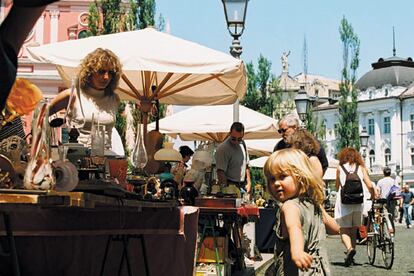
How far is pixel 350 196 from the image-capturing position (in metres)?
11.9

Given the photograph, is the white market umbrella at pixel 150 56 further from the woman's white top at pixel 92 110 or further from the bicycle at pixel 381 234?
the bicycle at pixel 381 234

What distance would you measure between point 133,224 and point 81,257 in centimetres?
52

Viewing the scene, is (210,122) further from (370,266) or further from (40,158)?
(40,158)

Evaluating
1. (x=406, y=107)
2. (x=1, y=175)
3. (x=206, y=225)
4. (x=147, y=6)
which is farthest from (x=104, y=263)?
(x=406, y=107)

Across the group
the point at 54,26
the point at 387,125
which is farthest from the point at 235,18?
the point at 387,125

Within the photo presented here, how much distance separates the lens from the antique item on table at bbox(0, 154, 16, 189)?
349 cm

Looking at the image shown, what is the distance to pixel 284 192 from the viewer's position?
4.35 m

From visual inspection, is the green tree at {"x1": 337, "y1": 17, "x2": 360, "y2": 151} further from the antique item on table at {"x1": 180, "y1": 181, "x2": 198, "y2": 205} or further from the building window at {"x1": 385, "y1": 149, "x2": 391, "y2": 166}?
the antique item on table at {"x1": 180, "y1": 181, "x2": 198, "y2": 205}

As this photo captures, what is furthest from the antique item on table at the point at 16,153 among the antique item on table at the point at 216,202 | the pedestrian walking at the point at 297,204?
the antique item on table at the point at 216,202

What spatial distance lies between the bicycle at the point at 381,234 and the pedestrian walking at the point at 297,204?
26.4 feet

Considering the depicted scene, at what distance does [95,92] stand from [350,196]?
6822mm

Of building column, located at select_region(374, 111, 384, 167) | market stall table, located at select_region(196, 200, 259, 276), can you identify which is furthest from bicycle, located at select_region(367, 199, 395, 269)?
building column, located at select_region(374, 111, 384, 167)

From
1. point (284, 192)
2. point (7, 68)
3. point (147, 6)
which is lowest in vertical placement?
point (284, 192)

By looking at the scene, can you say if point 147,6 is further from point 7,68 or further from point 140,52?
point 7,68
